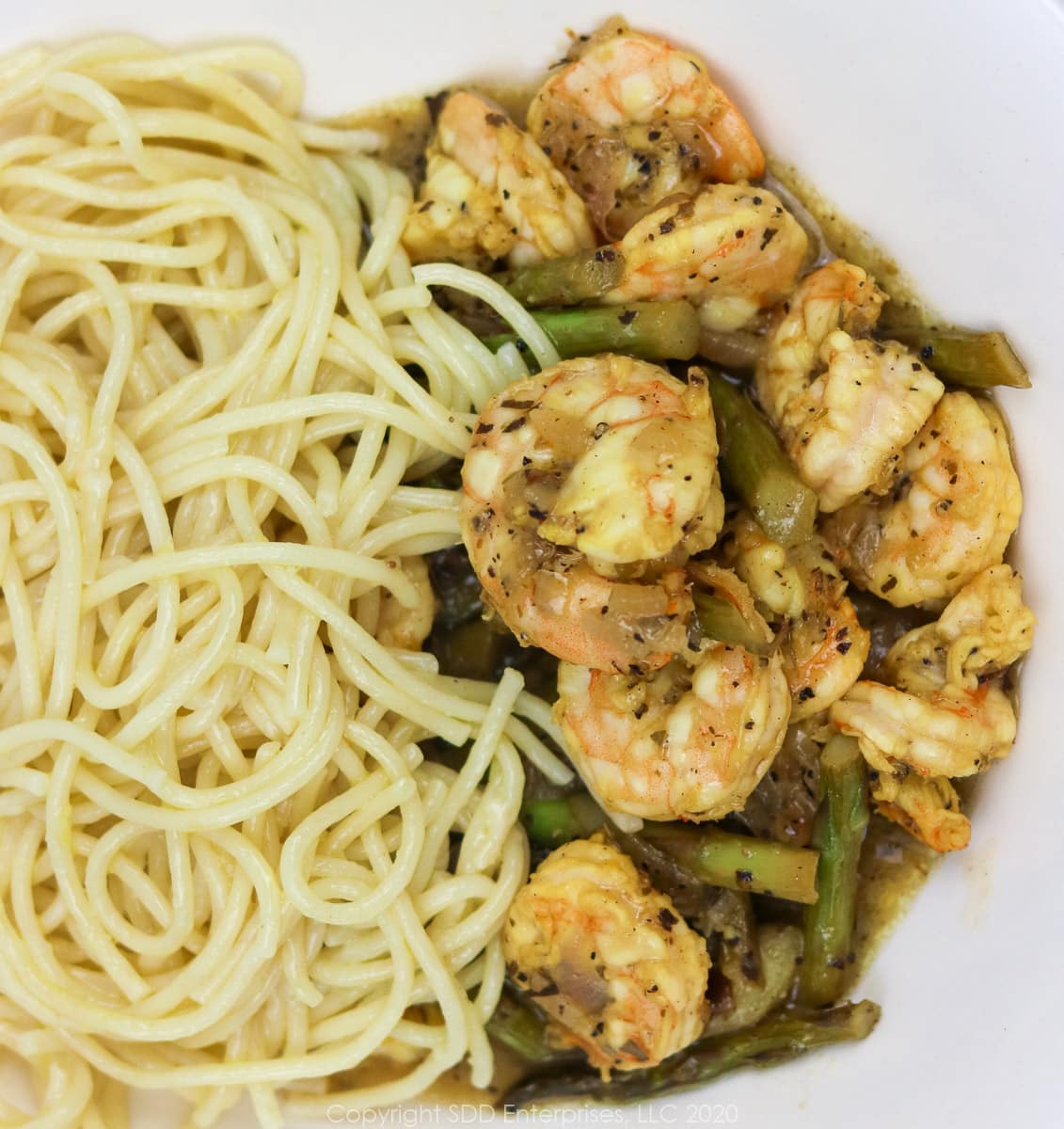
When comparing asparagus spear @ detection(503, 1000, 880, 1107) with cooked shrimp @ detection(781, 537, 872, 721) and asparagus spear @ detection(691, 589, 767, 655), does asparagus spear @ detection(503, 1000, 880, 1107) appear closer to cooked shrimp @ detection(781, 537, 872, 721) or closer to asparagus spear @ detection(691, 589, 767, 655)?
cooked shrimp @ detection(781, 537, 872, 721)

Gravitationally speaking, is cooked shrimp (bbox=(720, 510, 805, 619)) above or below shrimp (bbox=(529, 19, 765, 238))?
below

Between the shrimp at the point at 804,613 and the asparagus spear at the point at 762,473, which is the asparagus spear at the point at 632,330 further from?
the shrimp at the point at 804,613

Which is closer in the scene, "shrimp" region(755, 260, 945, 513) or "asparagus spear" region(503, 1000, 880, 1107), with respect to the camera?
"shrimp" region(755, 260, 945, 513)

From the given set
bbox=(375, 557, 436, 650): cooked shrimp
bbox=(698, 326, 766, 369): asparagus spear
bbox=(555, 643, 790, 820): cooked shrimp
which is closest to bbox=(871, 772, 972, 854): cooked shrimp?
bbox=(555, 643, 790, 820): cooked shrimp

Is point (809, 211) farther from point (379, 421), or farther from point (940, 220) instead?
point (379, 421)

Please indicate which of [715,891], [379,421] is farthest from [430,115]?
[715,891]

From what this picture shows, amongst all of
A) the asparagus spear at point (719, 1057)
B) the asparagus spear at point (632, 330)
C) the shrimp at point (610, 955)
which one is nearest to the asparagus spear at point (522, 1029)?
the asparagus spear at point (719, 1057)
